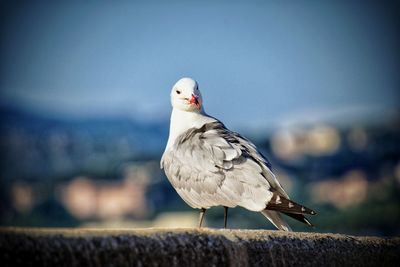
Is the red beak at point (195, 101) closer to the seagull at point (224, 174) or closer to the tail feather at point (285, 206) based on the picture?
the seagull at point (224, 174)

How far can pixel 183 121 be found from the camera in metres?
7.87

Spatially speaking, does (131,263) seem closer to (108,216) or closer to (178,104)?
(178,104)

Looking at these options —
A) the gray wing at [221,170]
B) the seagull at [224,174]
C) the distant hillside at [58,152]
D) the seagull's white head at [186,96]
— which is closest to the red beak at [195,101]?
the seagull's white head at [186,96]

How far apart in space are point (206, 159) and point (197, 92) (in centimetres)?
148

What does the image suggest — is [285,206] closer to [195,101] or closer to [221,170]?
[221,170]

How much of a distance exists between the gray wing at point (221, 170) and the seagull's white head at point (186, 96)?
32.8 inches

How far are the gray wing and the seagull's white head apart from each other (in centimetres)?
83

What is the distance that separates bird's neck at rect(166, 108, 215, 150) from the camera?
7621 millimetres

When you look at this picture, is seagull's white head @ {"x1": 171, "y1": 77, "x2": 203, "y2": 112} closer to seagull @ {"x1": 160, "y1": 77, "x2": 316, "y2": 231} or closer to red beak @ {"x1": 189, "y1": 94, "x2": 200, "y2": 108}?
red beak @ {"x1": 189, "y1": 94, "x2": 200, "y2": 108}

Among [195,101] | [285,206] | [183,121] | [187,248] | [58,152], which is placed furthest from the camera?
[58,152]

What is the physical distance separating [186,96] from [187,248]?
3585 mm

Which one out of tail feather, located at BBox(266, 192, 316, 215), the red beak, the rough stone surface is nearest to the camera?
the rough stone surface

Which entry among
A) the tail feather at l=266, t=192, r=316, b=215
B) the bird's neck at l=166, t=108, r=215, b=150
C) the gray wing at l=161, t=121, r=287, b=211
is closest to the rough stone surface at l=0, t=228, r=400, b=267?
the tail feather at l=266, t=192, r=316, b=215

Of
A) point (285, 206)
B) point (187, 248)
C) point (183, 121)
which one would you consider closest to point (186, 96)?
point (183, 121)
